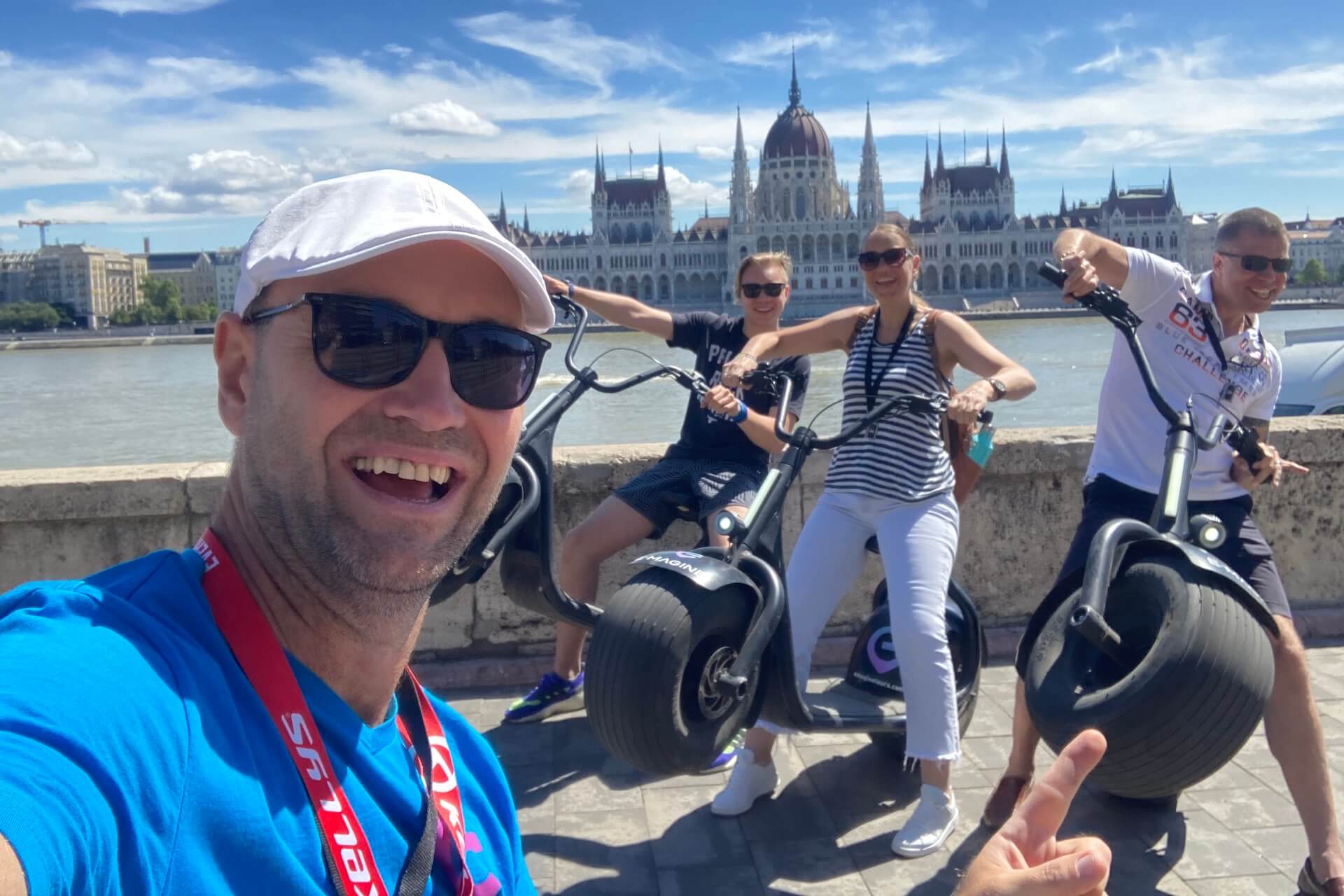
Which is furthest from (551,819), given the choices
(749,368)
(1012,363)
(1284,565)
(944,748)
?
(1284,565)

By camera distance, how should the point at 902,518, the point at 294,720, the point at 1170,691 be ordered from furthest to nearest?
the point at 902,518
the point at 1170,691
the point at 294,720

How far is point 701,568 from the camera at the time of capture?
2838mm

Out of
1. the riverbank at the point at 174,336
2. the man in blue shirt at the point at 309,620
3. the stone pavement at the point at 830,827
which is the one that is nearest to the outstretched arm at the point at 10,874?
the man in blue shirt at the point at 309,620

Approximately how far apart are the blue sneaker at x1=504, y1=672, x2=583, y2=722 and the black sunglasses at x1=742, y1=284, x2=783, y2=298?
1.56 metres

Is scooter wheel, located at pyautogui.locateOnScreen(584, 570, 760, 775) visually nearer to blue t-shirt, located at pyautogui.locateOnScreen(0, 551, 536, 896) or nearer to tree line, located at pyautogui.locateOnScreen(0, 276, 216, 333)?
blue t-shirt, located at pyautogui.locateOnScreen(0, 551, 536, 896)

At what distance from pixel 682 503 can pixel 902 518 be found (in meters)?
0.96

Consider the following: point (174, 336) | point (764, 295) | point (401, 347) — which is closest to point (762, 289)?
point (764, 295)

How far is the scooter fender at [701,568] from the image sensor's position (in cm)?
280

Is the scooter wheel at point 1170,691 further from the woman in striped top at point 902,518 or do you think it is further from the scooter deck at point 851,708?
the scooter deck at point 851,708

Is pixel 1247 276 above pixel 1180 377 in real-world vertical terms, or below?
above

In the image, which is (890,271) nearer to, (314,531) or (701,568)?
(701,568)

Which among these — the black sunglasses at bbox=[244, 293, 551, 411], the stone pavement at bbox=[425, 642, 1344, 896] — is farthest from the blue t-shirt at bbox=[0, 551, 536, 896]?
the stone pavement at bbox=[425, 642, 1344, 896]

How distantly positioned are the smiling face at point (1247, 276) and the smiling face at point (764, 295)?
1.43m

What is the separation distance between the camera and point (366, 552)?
4.06 ft
